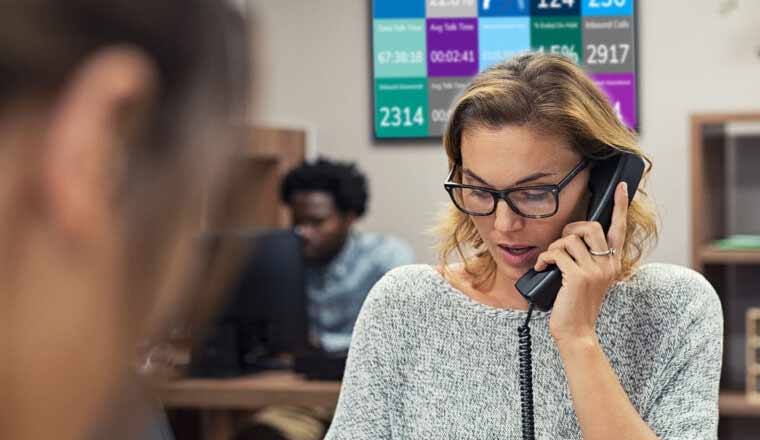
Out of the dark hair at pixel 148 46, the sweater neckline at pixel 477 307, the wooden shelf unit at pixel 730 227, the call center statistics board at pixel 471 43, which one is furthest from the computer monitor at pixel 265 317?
the dark hair at pixel 148 46

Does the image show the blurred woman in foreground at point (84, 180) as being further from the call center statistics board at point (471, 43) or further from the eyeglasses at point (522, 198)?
the call center statistics board at point (471, 43)

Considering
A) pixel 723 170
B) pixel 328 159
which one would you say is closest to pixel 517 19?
pixel 723 170

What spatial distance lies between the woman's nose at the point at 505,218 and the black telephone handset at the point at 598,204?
0.09m

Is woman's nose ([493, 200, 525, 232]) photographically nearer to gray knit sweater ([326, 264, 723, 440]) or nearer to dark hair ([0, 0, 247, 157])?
gray knit sweater ([326, 264, 723, 440])

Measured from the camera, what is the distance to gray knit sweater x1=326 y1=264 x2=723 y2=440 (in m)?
1.40

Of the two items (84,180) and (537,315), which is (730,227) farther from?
(84,180)

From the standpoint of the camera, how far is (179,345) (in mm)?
387

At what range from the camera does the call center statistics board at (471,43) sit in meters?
1.99

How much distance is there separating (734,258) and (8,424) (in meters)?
3.16

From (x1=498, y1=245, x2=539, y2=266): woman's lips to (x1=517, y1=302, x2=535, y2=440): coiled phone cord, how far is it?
0.21ft

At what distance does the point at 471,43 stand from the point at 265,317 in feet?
4.77

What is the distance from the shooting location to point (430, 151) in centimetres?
293

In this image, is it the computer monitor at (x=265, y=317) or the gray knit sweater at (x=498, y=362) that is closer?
the gray knit sweater at (x=498, y=362)

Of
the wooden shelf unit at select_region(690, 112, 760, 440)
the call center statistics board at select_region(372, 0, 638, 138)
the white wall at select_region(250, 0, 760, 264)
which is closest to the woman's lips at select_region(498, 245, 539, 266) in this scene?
the call center statistics board at select_region(372, 0, 638, 138)
